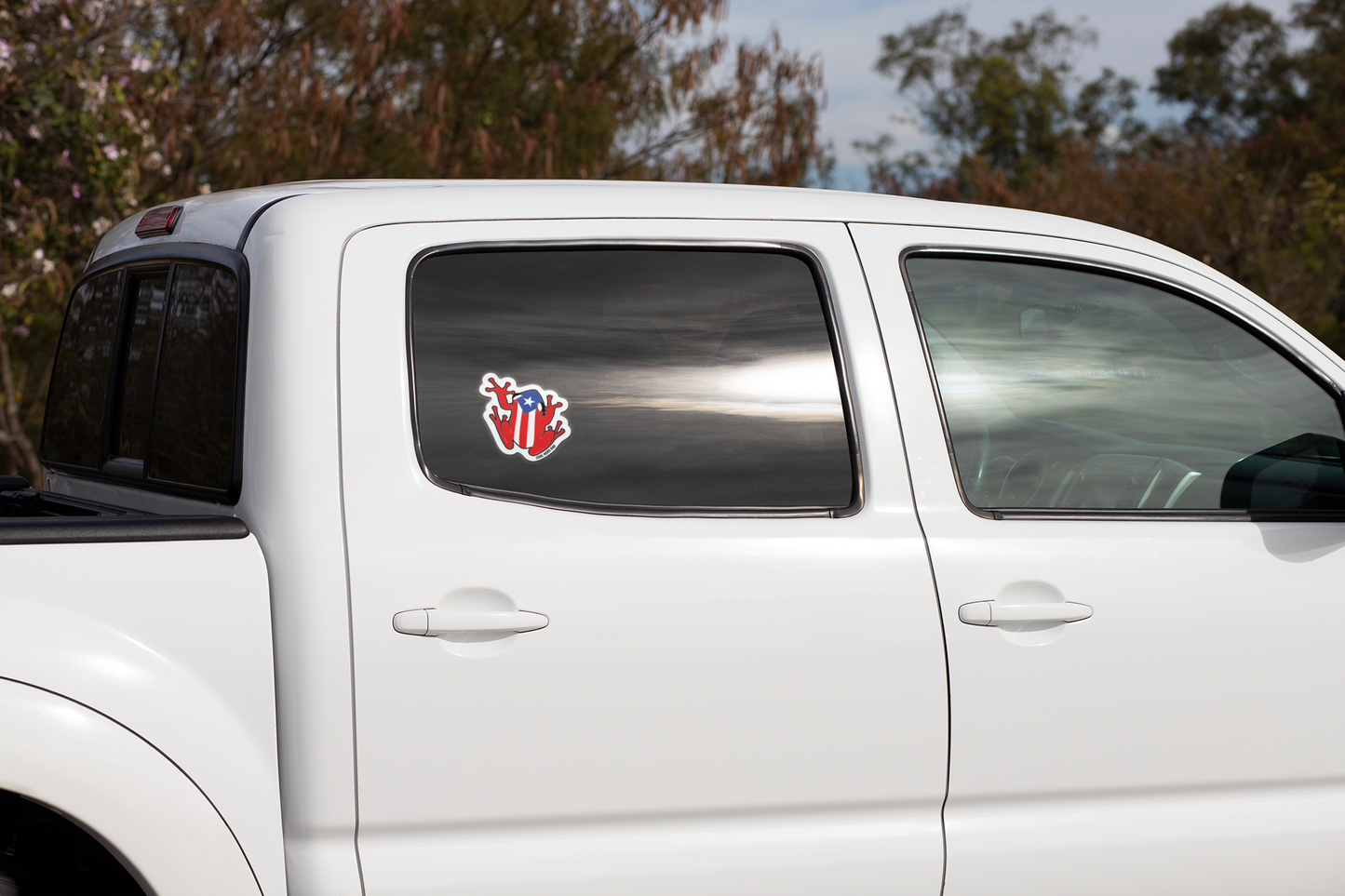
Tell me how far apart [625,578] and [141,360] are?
3.99 feet

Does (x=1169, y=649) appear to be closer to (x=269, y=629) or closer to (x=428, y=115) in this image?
(x=269, y=629)

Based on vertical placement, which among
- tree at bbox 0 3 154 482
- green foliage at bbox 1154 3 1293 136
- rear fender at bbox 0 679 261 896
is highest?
green foliage at bbox 1154 3 1293 136

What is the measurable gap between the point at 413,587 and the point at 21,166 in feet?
20.3

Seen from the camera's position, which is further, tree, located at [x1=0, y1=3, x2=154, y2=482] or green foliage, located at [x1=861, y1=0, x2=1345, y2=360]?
green foliage, located at [x1=861, y1=0, x2=1345, y2=360]

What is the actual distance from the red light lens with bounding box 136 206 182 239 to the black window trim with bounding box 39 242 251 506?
3cm

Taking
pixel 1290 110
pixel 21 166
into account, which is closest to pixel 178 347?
pixel 21 166

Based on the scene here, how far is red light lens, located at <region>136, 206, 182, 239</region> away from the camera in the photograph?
2.52 meters

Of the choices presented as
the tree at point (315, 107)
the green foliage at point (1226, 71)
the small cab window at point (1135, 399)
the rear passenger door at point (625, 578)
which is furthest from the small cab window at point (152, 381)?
the green foliage at point (1226, 71)

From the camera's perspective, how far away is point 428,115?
8531 mm

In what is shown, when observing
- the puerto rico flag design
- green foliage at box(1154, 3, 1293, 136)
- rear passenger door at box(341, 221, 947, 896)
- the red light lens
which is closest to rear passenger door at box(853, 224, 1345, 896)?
rear passenger door at box(341, 221, 947, 896)

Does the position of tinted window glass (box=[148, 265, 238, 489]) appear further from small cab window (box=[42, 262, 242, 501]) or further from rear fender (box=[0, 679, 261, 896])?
rear fender (box=[0, 679, 261, 896])

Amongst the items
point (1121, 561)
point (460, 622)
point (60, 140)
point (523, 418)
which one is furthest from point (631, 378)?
point (60, 140)

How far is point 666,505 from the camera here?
218 cm

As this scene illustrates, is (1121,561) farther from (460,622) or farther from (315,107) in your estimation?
(315,107)
